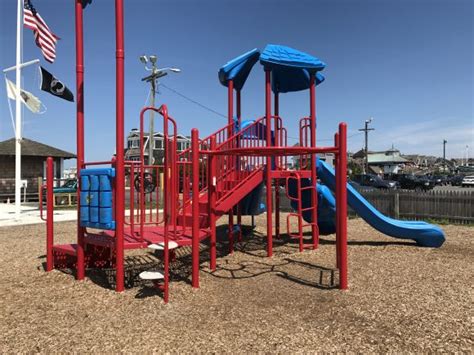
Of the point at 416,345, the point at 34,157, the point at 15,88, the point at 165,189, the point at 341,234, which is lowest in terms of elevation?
the point at 416,345

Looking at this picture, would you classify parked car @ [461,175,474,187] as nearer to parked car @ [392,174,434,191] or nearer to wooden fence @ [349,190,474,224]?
parked car @ [392,174,434,191]

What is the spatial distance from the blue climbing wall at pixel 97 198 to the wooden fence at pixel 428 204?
11.4 m

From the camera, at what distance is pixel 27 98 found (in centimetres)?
1265

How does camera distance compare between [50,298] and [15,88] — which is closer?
[50,298]

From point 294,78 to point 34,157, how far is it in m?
21.6

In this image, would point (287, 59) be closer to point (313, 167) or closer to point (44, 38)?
point (313, 167)

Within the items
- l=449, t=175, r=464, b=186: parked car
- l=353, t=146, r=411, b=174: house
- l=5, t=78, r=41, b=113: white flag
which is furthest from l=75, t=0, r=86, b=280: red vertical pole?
l=353, t=146, r=411, b=174: house

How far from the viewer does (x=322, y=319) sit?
4043 mm

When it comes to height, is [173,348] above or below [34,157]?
below

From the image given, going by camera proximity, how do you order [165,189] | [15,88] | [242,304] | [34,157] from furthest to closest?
[34,157] < [15,88] < [165,189] < [242,304]

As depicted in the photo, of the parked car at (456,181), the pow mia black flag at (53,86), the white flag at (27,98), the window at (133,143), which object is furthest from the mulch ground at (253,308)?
the window at (133,143)

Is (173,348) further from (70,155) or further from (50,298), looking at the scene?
(70,155)

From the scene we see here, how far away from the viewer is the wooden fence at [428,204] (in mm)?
12430

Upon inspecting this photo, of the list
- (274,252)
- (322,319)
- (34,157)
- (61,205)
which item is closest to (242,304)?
(322,319)
